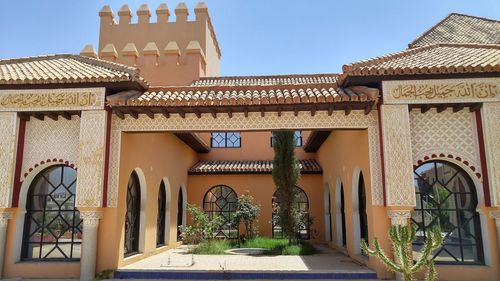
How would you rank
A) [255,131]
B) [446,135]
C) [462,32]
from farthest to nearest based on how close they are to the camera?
[462,32], [255,131], [446,135]

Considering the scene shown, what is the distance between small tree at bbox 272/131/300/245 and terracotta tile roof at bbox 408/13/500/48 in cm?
559

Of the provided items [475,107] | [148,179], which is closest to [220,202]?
[148,179]

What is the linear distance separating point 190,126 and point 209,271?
10.5 feet

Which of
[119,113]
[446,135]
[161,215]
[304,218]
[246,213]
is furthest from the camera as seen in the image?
[304,218]

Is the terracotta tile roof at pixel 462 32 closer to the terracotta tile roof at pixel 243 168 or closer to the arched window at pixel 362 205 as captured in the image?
the arched window at pixel 362 205

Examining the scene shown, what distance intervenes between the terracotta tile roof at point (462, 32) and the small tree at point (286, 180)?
5585 mm

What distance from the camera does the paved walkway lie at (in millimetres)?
8578

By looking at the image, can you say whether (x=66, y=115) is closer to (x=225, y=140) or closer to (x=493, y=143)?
(x=493, y=143)

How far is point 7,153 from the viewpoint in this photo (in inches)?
325

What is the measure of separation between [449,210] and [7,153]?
9616 mm

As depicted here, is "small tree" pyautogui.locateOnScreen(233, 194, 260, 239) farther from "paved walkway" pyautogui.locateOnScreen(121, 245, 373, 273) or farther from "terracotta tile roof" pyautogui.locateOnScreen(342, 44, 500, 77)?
"terracotta tile roof" pyautogui.locateOnScreen(342, 44, 500, 77)

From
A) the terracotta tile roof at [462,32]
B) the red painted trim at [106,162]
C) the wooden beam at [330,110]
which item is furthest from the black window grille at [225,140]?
the wooden beam at [330,110]

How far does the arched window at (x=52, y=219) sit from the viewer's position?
8.63 m

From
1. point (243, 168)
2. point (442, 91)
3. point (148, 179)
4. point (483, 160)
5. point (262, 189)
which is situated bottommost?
point (262, 189)
